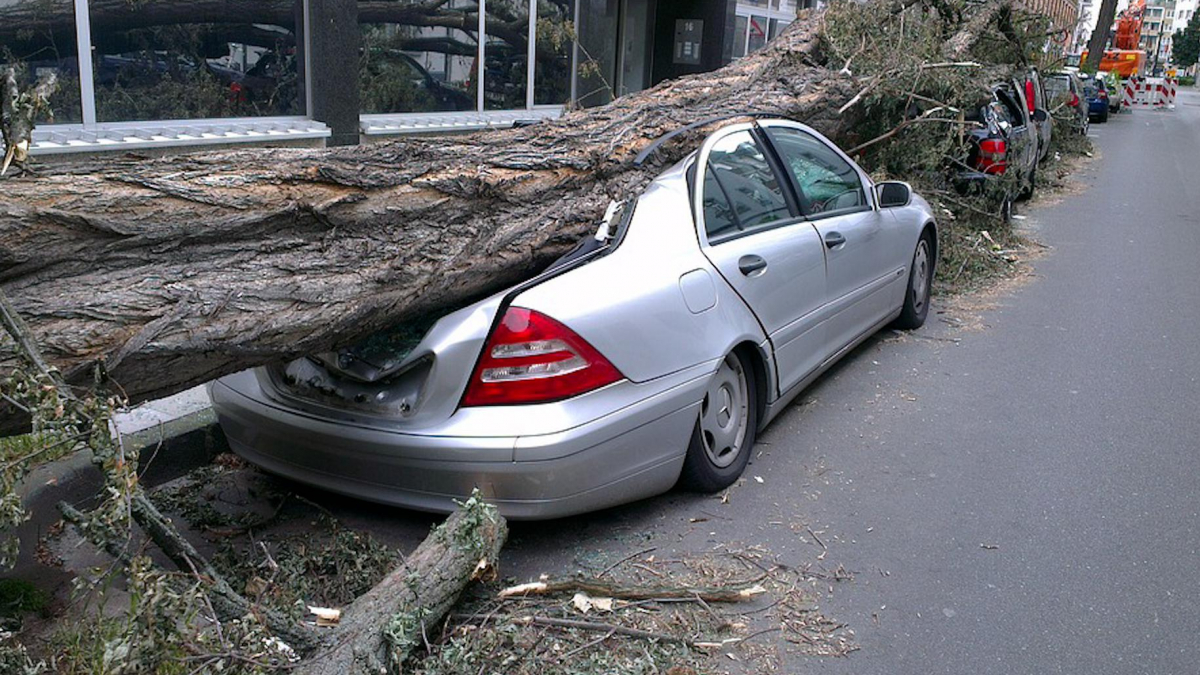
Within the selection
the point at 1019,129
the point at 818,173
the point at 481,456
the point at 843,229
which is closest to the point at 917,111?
the point at 818,173

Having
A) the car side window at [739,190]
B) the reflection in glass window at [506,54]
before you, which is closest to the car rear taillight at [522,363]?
the car side window at [739,190]

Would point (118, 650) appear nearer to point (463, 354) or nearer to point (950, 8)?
point (463, 354)

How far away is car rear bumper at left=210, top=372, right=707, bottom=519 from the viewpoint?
12.8ft

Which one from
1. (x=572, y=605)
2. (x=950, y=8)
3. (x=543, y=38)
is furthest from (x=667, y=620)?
(x=543, y=38)

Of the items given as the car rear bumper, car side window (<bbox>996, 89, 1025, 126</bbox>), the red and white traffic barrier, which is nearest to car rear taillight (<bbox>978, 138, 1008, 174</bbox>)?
car side window (<bbox>996, 89, 1025, 126</bbox>)

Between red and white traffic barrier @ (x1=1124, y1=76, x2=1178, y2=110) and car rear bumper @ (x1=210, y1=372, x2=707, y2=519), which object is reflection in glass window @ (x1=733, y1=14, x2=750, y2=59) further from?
red and white traffic barrier @ (x1=1124, y1=76, x2=1178, y2=110)

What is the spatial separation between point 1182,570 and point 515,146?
3.36 metres

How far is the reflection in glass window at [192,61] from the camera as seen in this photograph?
798 cm

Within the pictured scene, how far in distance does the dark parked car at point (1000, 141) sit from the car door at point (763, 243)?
4.99 meters

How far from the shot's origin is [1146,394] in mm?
6410

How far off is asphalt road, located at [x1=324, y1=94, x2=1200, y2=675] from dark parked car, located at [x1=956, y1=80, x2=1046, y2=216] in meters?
3.09

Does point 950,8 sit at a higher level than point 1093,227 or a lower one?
higher

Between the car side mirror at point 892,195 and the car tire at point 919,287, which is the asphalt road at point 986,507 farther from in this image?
the car side mirror at point 892,195

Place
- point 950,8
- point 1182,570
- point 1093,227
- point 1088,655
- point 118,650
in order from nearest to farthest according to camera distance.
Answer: point 118,650 < point 1088,655 < point 1182,570 < point 950,8 < point 1093,227
